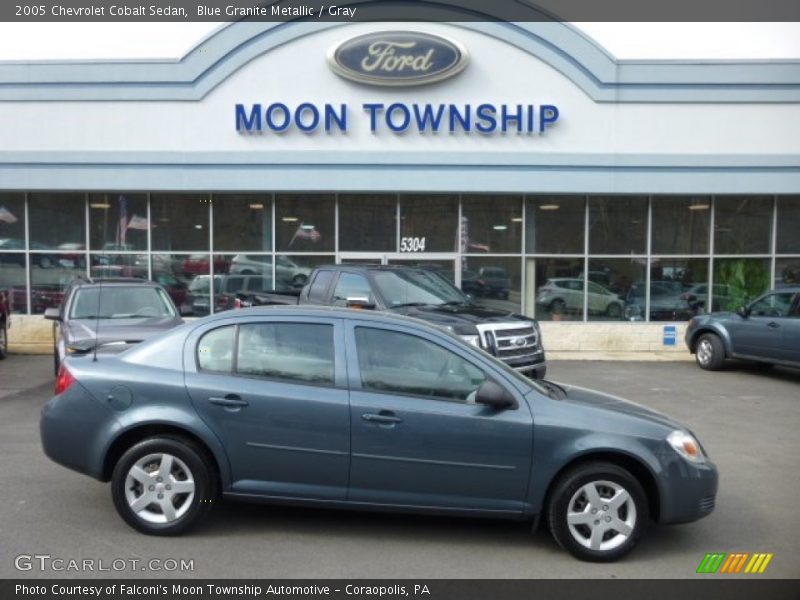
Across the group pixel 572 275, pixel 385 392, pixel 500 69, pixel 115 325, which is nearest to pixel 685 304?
pixel 572 275

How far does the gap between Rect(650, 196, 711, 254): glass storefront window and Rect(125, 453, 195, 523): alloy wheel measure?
1401 cm

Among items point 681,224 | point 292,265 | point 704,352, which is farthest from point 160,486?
point 681,224

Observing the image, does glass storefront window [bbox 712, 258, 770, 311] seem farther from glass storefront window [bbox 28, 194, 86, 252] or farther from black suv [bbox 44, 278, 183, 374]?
glass storefront window [bbox 28, 194, 86, 252]

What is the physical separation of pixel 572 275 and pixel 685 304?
2760 millimetres

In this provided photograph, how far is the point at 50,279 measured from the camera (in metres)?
16.6

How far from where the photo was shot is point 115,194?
16469mm

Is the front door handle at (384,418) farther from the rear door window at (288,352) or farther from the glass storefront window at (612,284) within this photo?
the glass storefront window at (612,284)

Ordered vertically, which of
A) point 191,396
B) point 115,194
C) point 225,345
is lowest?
point 191,396

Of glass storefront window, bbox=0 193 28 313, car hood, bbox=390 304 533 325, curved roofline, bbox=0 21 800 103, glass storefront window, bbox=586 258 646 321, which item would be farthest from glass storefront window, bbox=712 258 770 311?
glass storefront window, bbox=0 193 28 313

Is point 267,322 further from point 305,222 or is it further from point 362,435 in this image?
point 305,222

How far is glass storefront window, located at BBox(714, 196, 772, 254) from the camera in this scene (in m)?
16.6

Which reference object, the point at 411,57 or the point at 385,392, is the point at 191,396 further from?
the point at 411,57
